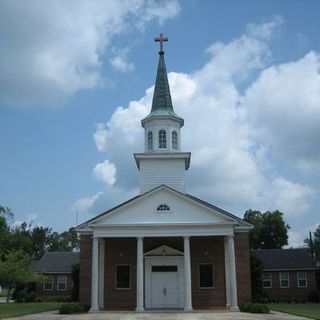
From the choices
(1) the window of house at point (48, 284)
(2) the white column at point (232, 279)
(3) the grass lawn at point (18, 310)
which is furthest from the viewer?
(1) the window of house at point (48, 284)

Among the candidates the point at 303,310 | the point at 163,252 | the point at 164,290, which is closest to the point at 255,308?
the point at 303,310

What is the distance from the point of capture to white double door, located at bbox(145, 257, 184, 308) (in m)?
35.4

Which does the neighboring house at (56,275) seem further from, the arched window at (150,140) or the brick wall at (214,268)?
the brick wall at (214,268)

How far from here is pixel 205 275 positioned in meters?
36.0

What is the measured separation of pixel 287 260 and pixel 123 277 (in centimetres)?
2678

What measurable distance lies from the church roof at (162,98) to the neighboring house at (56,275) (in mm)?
24409

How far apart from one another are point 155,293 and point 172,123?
1322 centimetres

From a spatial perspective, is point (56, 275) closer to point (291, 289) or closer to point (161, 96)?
point (291, 289)

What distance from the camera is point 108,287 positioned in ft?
118

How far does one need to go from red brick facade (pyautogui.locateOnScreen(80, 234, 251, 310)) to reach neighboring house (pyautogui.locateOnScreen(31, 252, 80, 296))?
22.0 metres

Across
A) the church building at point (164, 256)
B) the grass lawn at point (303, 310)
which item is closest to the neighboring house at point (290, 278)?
the grass lawn at point (303, 310)

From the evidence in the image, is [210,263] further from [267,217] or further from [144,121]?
[267,217]

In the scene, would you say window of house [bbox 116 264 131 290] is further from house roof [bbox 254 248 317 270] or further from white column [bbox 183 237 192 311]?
house roof [bbox 254 248 317 270]

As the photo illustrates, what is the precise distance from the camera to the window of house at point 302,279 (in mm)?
54466
